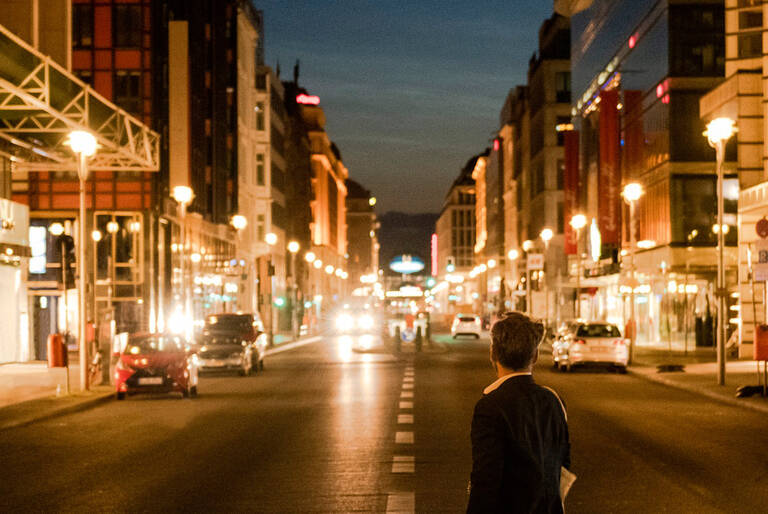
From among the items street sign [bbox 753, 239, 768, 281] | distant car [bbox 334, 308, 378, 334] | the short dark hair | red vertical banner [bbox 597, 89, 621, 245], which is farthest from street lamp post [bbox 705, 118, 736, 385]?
distant car [bbox 334, 308, 378, 334]

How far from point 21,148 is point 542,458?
31282 mm

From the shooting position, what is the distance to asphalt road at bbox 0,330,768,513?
425 inches

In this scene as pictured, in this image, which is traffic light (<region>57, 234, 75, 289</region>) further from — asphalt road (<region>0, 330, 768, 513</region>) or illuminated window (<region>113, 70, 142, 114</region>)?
illuminated window (<region>113, 70, 142, 114</region>)

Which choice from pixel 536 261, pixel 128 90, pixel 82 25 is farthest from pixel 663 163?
pixel 82 25

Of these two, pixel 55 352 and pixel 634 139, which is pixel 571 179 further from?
pixel 55 352

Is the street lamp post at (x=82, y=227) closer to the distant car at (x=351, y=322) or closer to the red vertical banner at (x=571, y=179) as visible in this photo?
the red vertical banner at (x=571, y=179)

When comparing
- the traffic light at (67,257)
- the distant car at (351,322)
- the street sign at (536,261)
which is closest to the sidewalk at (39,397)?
the traffic light at (67,257)

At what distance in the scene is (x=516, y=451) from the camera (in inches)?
182

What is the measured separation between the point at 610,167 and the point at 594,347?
3310cm

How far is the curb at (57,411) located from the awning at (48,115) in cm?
609

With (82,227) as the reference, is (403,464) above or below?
below

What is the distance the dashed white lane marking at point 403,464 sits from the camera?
497 inches

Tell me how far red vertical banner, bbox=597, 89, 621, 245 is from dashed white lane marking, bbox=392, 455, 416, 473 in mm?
51192

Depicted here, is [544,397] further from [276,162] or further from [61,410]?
[276,162]
